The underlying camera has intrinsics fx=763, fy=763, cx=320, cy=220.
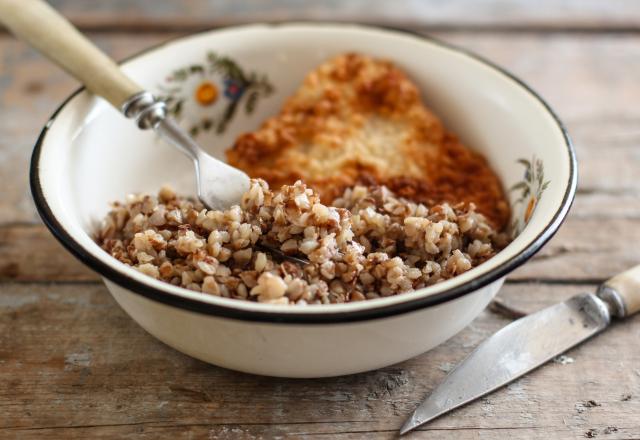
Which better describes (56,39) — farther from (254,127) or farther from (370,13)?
(370,13)

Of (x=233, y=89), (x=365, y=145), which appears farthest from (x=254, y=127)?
(x=365, y=145)

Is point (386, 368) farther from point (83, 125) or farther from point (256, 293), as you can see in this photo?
point (83, 125)

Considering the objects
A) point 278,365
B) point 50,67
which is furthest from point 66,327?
point 50,67

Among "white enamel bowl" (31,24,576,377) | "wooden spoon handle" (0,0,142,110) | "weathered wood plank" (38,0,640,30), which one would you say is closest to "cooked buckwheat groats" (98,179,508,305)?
"white enamel bowl" (31,24,576,377)

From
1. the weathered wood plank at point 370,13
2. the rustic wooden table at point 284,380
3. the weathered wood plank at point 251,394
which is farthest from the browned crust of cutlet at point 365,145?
the weathered wood plank at point 370,13

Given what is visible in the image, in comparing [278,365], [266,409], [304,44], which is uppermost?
[304,44]

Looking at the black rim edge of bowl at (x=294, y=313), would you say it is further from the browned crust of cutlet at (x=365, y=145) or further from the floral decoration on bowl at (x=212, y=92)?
the floral decoration on bowl at (x=212, y=92)

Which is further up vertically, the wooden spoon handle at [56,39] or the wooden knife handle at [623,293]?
the wooden spoon handle at [56,39]
